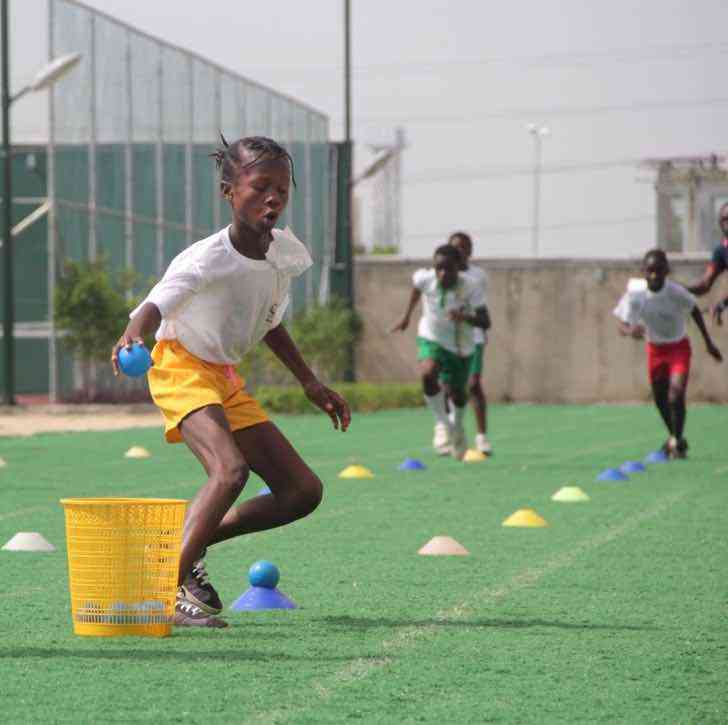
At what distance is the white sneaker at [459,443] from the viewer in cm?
1845

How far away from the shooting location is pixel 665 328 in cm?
1914

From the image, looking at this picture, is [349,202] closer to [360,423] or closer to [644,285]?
[360,423]

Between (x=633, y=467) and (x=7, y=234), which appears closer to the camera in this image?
(x=633, y=467)

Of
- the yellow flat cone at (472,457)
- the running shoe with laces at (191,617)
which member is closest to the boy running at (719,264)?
the yellow flat cone at (472,457)

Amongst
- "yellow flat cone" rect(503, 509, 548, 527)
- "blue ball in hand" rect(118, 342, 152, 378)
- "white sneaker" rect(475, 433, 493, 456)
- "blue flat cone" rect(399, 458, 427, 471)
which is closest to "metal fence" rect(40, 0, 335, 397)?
"white sneaker" rect(475, 433, 493, 456)

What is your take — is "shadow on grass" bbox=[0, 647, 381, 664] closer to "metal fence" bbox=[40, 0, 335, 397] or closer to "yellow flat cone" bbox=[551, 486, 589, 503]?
"yellow flat cone" bbox=[551, 486, 589, 503]

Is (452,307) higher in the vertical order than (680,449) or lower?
higher

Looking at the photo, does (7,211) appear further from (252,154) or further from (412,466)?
(252,154)

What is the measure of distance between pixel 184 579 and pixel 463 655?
120 centimetres

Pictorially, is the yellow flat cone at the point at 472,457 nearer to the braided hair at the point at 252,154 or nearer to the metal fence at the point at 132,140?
the braided hair at the point at 252,154

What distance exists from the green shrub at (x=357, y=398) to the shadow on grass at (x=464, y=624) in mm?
22659

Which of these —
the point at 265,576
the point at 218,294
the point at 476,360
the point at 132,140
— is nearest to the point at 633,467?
the point at 476,360

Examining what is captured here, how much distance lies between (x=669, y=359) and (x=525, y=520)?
772cm

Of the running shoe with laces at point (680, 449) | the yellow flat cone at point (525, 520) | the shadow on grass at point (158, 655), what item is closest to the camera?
the shadow on grass at point (158, 655)
